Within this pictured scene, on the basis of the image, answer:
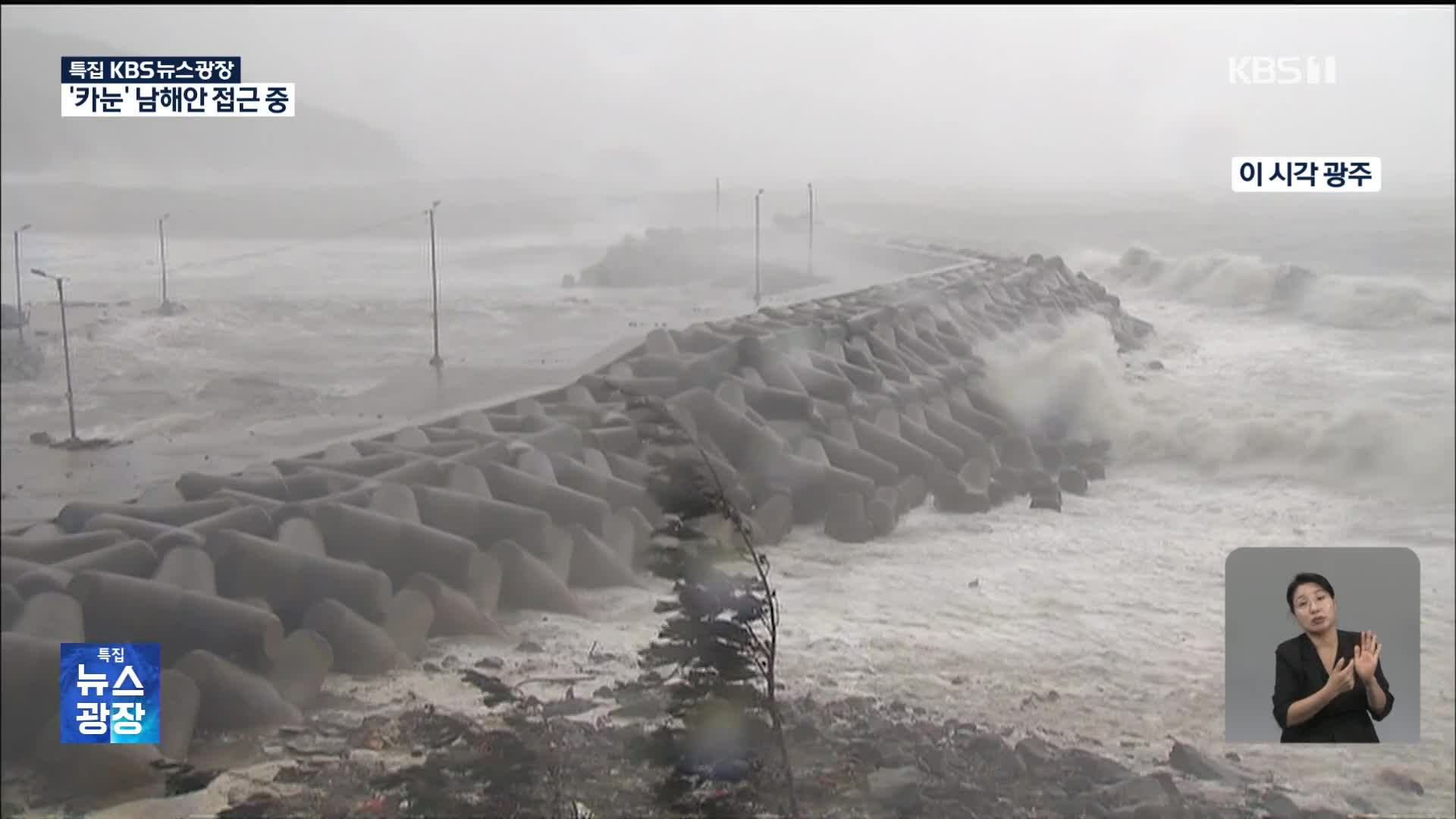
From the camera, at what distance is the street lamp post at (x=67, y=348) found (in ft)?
7.92

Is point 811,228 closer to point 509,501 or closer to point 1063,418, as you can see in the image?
point 1063,418

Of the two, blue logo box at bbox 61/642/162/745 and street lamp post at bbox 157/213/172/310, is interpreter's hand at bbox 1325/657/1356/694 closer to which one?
blue logo box at bbox 61/642/162/745

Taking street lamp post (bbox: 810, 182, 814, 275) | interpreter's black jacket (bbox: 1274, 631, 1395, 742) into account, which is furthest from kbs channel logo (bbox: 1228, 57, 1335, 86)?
interpreter's black jacket (bbox: 1274, 631, 1395, 742)

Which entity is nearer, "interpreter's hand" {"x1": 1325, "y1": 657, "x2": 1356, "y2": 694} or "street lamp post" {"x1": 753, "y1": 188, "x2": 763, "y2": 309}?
"interpreter's hand" {"x1": 1325, "y1": 657, "x2": 1356, "y2": 694}

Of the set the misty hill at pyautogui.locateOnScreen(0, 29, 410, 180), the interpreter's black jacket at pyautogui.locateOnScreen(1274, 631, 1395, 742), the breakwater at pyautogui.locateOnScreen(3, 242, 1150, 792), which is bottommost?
the interpreter's black jacket at pyautogui.locateOnScreen(1274, 631, 1395, 742)

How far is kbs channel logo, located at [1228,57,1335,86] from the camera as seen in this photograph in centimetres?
247

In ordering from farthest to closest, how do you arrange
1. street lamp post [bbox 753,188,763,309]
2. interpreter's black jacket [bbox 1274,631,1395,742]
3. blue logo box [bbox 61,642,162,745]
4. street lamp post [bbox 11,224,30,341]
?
street lamp post [bbox 753,188,763,309] < street lamp post [bbox 11,224,30,341] < interpreter's black jacket [bbox 1274,631,1395,742] < blue logo box [bbox 61,642,162,745]

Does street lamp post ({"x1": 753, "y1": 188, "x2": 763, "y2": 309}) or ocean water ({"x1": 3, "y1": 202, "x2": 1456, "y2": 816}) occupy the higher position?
street lamp post ({"x1": 753, "y1": 188, "x2": 763, "y2": 309})

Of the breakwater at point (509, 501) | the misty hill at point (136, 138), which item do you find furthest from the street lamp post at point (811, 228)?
the misty hill at point (136, 138)

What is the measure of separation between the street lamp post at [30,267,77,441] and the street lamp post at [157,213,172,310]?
0.58 feet

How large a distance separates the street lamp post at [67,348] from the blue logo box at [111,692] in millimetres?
443

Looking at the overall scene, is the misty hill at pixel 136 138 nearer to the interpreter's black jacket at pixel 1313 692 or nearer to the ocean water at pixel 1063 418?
the ocean water at pixel 1063 418

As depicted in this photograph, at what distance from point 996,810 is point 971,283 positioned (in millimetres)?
1048

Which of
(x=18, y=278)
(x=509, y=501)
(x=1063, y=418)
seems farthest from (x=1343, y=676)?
(x=18, y=278)
